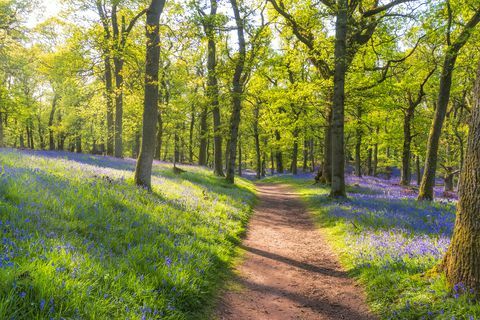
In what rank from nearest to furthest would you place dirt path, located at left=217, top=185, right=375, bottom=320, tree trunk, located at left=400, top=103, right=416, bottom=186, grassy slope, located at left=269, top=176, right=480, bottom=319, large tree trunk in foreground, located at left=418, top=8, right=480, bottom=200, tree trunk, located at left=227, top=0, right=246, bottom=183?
grassy slope, located at left=269, top=176, right=480, bottom=319 → dirt path, located at left=217, top=185, right=375, bottom=320 → large tree trunk in foreground, located at left=418, top=8, right=480, bottom=200 → tree trunk, located at left=227, top=0, right=246, bottom=183 → tree trunk, located at left=400, top=103, right=416, bottom=186

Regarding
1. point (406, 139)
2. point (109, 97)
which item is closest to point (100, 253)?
point (109, 97)

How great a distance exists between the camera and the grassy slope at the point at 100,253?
3566 millimetres

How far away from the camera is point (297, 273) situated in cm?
746

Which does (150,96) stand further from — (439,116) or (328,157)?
(328,157)

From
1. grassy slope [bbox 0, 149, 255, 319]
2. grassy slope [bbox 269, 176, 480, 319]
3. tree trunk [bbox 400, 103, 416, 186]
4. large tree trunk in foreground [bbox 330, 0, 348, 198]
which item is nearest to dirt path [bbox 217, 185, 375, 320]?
grassy slope [bbox 269, 176, 480, 319]

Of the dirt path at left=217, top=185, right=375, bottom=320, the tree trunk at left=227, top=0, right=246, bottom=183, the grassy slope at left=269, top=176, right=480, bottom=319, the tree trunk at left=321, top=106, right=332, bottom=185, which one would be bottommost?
the dirt path at left=217, top=185, right=375, bottom=320

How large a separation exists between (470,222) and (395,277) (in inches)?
71.1

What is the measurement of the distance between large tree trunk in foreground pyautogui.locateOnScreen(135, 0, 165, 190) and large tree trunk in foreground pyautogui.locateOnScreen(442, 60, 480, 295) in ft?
30.5

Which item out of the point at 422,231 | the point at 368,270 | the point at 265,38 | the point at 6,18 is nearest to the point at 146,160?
the point at 368,270

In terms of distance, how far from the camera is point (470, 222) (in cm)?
467

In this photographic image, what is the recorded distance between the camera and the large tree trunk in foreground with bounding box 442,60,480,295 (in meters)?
4.59

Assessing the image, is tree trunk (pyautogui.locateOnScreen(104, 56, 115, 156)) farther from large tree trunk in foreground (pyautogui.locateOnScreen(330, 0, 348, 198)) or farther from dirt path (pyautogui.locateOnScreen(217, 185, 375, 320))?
dirt path (pyautogui.locateOnScreen(217, 185, 375, 320))

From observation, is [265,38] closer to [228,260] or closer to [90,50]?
[90,50]

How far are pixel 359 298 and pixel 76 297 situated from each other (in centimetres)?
493
